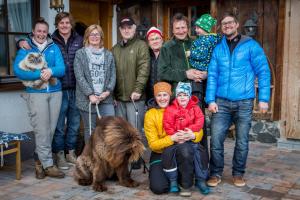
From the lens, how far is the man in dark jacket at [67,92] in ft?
14.2

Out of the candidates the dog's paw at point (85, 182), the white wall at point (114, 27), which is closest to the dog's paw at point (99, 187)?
the dog's paw at point (85, 182)

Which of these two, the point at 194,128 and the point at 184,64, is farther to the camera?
the point at 184,64

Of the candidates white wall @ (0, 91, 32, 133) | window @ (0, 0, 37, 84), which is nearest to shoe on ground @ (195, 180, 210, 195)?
white wall @ (0, 91, 32, 133)

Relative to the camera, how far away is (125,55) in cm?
427

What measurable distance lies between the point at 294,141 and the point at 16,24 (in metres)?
4.12

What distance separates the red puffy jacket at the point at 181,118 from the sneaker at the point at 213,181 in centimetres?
57

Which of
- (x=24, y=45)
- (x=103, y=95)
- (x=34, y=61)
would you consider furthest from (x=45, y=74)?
(x=103, y=95)

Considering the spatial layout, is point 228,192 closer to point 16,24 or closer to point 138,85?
point 138,85

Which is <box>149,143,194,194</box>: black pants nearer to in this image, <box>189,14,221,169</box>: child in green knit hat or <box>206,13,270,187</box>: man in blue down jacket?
<box>206,13,270,187</box>: man in blue down jacket

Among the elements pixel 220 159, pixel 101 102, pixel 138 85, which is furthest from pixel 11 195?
pixel 220 159

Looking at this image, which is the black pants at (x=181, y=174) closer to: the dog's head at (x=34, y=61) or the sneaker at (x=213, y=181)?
the sneaker at (x=213, y=181)

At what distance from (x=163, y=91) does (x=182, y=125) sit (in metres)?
0.37

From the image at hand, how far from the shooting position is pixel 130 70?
4.26 metres

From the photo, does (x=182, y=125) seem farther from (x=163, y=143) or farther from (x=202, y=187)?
(x=202, y=187)
